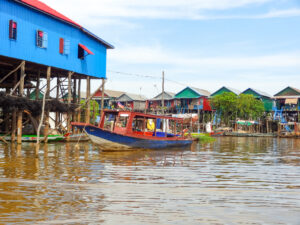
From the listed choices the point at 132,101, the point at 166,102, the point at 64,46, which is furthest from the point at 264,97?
the point at 64,46

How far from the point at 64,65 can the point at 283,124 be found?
33526mm

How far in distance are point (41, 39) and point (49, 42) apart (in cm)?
66

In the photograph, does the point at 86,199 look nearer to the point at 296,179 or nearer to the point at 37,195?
the point at 37,195

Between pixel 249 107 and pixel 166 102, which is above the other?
pixel 166 102

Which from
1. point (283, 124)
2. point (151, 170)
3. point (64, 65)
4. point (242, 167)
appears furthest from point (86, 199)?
point (283, 124)

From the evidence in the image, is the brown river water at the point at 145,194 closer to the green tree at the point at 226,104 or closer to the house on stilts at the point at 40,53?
the house on stilts at the point at 40,53

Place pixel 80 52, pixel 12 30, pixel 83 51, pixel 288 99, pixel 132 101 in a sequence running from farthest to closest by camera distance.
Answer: pixel 132 101
pixel 288 99
pixel 83 51
pixel 80 52
pixel 12 30

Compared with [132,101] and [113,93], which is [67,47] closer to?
[132,101]

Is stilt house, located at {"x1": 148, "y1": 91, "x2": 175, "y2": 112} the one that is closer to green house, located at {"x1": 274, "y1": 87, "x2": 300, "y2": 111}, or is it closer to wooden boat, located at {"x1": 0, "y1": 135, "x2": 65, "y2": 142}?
green house, located at {"x1": 274, "y1": 87, "x2": 300, "y2": 111}

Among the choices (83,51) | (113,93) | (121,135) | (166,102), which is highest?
(113,93)

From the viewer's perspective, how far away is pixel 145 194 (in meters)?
7.92

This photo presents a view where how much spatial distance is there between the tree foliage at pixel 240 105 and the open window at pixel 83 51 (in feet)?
89.8

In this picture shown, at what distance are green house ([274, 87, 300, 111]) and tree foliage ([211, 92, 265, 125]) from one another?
12.0 ft

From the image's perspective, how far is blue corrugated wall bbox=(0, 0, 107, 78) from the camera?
19.2 metres
